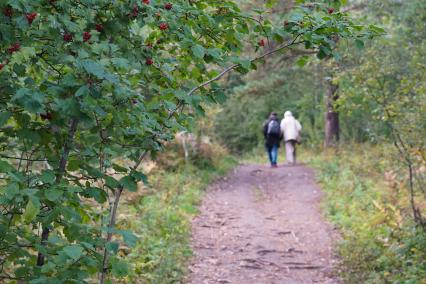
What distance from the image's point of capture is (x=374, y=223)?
1012cm

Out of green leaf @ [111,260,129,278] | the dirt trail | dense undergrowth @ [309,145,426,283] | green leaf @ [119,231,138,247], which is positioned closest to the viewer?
green leaf @ [119,231,138,247]

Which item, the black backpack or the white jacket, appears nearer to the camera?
the black backpack

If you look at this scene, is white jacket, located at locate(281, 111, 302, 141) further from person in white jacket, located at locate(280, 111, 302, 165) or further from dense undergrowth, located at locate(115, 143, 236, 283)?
dense undergrowth, located at locate(115, 143, 236, 283)

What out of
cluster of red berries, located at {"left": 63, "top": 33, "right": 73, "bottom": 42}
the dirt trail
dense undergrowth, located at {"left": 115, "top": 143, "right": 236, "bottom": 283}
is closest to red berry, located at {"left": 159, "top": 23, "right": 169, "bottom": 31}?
cluster of red berries, located at {"left": 63, "top": 33, "right": 73, "bottom": 42}

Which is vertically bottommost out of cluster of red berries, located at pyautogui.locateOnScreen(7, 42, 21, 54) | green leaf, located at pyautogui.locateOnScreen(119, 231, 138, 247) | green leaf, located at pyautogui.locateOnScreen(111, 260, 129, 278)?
green leaf, located at pyautogui.locateOnScreen(111, 260, 129, 278)

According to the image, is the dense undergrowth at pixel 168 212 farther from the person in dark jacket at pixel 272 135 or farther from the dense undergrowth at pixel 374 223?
the dense undergrowth at pixel 374 223

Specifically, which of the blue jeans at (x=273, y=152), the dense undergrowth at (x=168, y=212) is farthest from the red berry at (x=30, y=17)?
the blue jeans at (x=273, y=152)

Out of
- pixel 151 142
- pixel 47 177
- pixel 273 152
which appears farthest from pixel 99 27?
pixel 273 152

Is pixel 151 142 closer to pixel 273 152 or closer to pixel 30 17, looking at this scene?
pixel 30 17

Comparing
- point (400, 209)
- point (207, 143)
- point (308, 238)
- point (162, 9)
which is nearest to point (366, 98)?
point (400, 209)

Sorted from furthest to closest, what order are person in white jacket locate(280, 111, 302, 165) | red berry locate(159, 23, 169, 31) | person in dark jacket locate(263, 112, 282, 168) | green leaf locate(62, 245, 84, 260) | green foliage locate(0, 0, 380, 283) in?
person in white jacket locate(280, 111, 302, 165) → person in dark jacket locate(263, 112, 282, 168) → red berry locate(159, 23, 169, 31) → green foliage locate(0, 0, 380, 283) → green leaf locate(62, 245, 84, 260)

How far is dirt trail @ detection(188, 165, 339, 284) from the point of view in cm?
877

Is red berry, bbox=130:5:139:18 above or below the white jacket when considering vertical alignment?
below

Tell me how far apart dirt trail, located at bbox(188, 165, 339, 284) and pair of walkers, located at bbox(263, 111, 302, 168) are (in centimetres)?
259
